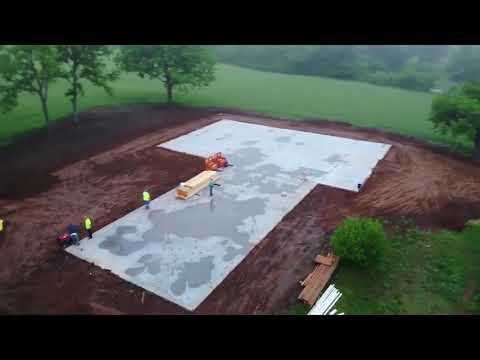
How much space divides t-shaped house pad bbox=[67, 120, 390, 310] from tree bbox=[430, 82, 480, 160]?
444cm

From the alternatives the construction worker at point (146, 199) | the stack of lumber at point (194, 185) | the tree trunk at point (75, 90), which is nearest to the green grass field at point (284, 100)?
the tree trunk at point (75, 90)

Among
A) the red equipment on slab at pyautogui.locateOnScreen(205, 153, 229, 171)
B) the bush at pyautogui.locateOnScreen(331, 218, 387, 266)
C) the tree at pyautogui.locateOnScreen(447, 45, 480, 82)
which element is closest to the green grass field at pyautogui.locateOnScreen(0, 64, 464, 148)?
the tree at pyautogui.locateOnScreen(447, 45, 480, 82)

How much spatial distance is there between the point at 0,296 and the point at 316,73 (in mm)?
55820

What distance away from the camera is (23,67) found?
84.2ft

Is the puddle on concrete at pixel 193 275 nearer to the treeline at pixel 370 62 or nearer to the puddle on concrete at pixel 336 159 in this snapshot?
the puddle on concrete at pixel 336 159

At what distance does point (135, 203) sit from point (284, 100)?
27131 mm

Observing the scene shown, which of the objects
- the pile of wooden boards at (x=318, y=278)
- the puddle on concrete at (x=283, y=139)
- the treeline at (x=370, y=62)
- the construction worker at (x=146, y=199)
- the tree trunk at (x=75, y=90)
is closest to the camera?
A: the pile of wooden boards at (x=318, y=278)

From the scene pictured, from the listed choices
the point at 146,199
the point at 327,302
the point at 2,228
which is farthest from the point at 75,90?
the point at 327,302

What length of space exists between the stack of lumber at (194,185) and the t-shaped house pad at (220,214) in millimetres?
320

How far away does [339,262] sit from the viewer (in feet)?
49.6

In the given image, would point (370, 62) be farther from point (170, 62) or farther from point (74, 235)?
point (74, 235)

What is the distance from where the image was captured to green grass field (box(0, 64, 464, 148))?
32.3 meters

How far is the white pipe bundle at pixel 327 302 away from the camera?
42.0ft

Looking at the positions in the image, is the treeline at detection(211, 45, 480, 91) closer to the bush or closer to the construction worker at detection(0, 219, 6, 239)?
the construction worker at detection(0, 219, 6, 239)
